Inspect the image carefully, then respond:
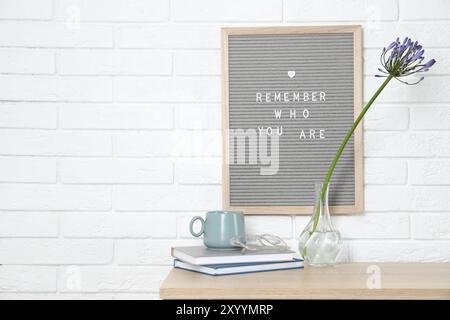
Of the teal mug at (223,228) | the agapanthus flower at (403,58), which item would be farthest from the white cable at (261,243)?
the agapanthus flower at (403,58)

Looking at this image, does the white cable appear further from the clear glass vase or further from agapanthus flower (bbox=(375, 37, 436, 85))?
agapanthus flower (bbox=(375, 37, 436, 85))

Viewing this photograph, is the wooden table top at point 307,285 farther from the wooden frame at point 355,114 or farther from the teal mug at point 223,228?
the wooden frame at point 355,114

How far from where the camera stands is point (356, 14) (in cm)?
181

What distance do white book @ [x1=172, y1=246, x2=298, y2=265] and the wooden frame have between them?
0.61 feet

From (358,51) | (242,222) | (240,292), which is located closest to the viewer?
(240,292)

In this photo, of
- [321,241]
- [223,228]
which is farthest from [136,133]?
[321,241]

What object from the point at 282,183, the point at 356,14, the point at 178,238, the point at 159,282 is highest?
the point at 356,14

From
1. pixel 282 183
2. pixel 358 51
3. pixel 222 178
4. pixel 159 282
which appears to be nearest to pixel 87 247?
pixel 159 282

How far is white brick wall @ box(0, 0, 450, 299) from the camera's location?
1793mm

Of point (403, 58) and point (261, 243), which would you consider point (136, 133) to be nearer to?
point (261, 243)

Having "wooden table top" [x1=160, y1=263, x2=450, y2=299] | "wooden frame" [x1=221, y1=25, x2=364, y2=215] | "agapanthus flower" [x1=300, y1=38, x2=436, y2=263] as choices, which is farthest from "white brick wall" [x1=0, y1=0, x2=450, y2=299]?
"wooden table top" [x1=160, y1=263, x2=450, y2=299]

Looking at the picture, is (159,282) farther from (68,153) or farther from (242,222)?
(68,153)

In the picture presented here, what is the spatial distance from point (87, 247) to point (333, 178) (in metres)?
0.76

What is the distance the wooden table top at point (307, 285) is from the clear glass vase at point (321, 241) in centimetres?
8
